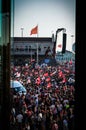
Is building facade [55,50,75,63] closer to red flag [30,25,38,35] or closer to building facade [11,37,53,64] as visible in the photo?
building facade [11,37,53,64]

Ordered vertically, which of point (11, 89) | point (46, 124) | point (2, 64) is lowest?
point (46, 124)

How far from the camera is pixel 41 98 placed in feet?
Answer: 11.0

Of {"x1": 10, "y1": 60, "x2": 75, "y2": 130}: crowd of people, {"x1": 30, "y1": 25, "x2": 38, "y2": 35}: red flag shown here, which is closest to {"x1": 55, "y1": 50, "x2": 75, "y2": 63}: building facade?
{"x1": 10, "y1": 60, "x2": 75, "y2": 130}: crowd of people

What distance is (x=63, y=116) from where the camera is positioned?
129 inches

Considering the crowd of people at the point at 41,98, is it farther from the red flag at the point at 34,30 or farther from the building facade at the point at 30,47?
the red flag at the point at 34,30

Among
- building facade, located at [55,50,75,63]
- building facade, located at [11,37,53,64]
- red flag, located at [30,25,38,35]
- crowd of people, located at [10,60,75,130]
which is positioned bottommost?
crowd of people, located at [10,60,75,130]

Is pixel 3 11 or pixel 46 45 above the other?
pixel 3 11

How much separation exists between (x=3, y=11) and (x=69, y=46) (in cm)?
86

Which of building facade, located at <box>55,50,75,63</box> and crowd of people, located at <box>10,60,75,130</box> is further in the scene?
crowd of people, located at <box>10,60,75,130</box>

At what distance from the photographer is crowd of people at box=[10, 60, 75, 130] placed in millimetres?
3297

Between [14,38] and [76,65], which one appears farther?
[14,38]

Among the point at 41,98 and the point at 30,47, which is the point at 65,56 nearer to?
the point at 30,47

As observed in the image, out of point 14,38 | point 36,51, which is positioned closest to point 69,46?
point 36,51

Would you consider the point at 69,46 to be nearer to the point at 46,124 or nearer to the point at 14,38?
the point at 14,38
